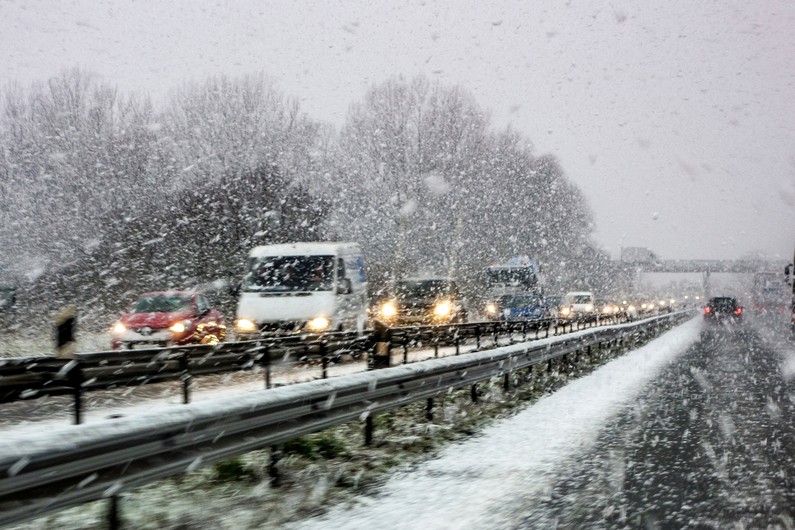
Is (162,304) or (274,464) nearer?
(274,464)

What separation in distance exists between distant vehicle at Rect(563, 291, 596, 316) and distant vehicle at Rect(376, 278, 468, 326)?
2170 cm

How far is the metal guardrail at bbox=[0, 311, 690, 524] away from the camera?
3855mm

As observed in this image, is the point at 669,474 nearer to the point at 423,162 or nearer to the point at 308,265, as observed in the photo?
the point at 308,265

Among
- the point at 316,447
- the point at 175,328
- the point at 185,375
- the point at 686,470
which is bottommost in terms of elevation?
the point at 686,470

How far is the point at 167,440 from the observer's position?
4.91m

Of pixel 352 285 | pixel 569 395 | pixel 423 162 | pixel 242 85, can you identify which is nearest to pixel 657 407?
pixel 569 395

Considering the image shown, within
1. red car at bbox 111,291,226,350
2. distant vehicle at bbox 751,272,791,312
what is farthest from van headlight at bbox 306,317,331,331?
distant vehicle at bbox 751,272,791,312

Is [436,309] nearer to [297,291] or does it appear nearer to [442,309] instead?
[442,309]

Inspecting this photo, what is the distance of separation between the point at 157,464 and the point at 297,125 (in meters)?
44.2

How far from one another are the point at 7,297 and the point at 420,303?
15.2m

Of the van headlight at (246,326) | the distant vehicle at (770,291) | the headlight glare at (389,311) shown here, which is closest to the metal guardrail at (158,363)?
the van headlight at (246,326)

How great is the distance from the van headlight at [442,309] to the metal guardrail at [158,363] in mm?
12450

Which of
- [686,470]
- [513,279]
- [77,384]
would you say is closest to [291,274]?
[77,384]

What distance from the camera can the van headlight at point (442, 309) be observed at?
3053 cm
